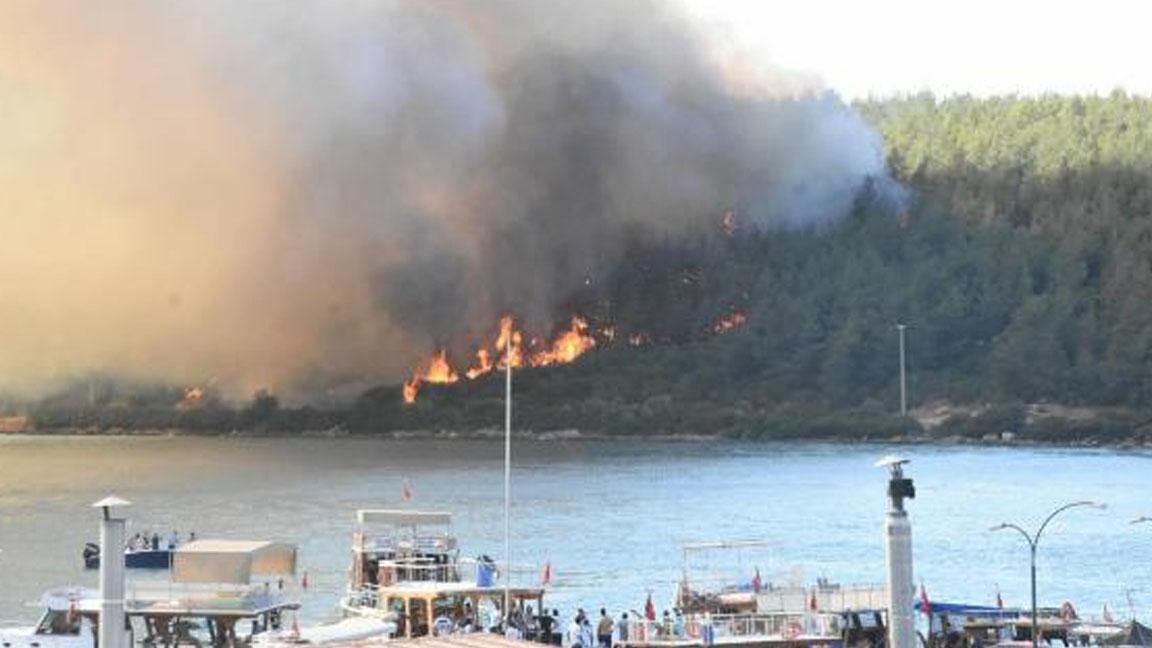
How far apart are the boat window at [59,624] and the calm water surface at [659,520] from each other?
17.8 metres

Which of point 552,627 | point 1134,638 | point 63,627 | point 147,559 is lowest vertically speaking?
point 1134,638

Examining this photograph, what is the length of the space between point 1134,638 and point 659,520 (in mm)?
80379

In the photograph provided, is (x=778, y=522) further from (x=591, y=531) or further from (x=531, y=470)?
(x=531, y=470)

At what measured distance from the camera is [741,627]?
4947cm

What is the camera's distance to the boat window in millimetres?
50406

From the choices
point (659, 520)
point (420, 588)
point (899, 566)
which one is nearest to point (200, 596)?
point (420, 588)

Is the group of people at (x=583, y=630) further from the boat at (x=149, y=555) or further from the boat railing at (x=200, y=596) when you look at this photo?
the boat at (x=149, y=555)

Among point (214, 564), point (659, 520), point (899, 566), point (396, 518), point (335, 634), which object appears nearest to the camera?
point (899, 566)

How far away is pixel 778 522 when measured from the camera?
129750 mm

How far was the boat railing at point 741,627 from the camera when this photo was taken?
48094mm

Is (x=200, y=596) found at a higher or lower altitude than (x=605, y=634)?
higher

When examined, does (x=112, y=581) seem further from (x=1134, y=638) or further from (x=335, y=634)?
(x=1134, y=638)

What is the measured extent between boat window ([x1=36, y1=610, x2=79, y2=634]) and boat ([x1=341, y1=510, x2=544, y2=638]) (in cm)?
656

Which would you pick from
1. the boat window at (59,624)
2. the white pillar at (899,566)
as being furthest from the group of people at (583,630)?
the white pillar at (899,566)
